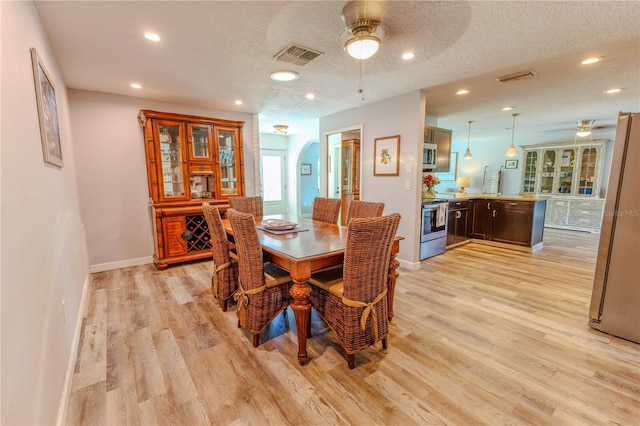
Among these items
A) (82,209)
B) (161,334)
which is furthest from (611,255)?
(82,209)

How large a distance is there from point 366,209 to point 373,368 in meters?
1.40

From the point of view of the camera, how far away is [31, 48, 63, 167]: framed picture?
5.52 feet

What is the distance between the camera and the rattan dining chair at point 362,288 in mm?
1666

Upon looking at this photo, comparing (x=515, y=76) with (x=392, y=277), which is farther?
(x=515, y=76)

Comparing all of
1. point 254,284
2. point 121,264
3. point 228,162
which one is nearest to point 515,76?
point 254,284

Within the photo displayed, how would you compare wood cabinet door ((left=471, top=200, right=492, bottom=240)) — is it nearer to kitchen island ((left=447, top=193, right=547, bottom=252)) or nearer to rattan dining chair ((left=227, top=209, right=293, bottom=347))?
kitchen island ((left=447, top=193, right=547, bottom=252))

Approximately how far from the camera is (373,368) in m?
1.86

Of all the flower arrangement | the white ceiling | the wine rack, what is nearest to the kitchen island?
the flower arrangement

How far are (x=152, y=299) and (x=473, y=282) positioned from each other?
3.57 m

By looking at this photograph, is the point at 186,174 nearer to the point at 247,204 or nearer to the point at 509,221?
the point at 247,204

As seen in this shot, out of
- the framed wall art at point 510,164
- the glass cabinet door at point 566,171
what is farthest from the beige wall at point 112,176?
the glass cabinet door at point 566,171

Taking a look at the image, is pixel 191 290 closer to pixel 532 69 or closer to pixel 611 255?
pixel 611 255

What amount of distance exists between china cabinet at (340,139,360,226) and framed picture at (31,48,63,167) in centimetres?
390

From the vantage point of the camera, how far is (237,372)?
183 centimetres
